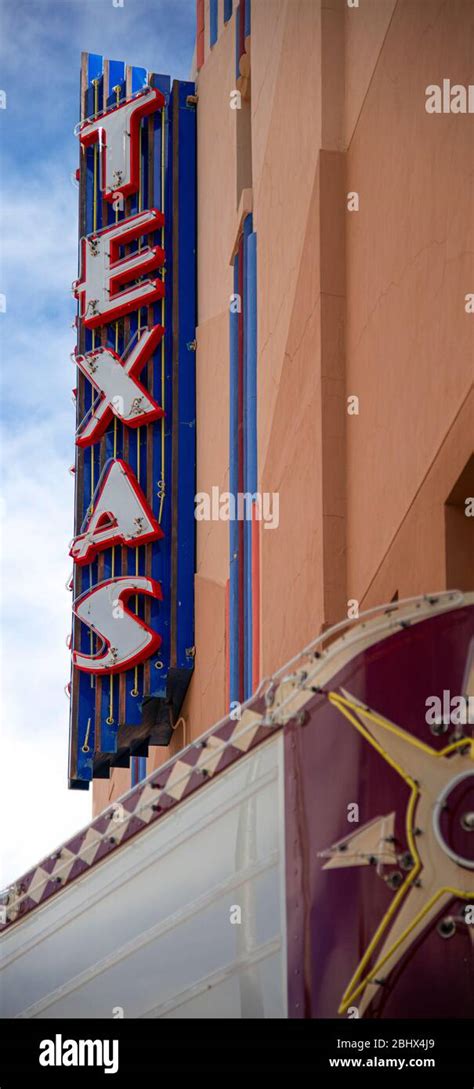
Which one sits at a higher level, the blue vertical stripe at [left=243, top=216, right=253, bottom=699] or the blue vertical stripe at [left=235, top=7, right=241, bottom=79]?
the blue vertical stripe at [left=235, top=7, right=241, bottom=79]

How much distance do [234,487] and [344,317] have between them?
3.94m

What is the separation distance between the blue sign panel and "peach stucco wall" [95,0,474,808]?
0.34 meters

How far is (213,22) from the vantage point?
2159 cm

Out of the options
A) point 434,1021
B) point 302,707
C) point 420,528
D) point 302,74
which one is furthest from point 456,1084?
point 302,74

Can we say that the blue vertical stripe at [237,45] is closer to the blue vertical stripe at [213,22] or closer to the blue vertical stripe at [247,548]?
the blue vertical stripe at [213,22]

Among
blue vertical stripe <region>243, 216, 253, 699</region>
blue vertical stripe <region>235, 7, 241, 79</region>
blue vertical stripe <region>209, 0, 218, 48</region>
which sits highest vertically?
blue vertical stripe <region>209, 0, 218, 48</region>

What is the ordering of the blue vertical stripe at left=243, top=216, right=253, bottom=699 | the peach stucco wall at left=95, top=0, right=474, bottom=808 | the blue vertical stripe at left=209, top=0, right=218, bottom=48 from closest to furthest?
the peach stucco wall at left=95, top=0, right=474, bottom=808 < the blue vertical stripe at left=243, top=216, right=253, bottom=699 < the blue vertical stripe at left=209, top=0, right=218, bottom=48

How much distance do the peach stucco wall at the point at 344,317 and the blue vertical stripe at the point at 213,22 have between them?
6.90ft

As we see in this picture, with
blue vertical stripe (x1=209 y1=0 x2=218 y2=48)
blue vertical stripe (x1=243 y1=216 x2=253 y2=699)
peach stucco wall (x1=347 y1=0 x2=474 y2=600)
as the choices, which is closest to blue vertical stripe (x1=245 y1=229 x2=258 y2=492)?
blue vertical stripe (x1=243 y1=216 x2=253 y2=699)

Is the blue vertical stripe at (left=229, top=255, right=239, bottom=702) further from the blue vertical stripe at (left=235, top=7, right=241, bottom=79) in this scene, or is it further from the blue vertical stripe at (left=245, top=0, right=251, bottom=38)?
the blue vertical stripe at (left=245, top=0, right=251, bottom=38)

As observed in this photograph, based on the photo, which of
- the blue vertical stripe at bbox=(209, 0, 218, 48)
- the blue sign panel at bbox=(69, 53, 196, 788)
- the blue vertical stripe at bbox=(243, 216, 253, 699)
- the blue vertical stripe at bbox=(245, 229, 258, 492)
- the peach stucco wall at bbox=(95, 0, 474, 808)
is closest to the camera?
the peach stucco wall at bbox=(95, 0, 474, 808)

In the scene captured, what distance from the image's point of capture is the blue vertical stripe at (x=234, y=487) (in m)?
17.4

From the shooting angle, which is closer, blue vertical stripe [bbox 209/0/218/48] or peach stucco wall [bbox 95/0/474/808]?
peach stucco wall [bbox 95/0/474/808]

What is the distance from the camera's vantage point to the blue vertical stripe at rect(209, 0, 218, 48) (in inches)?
843
